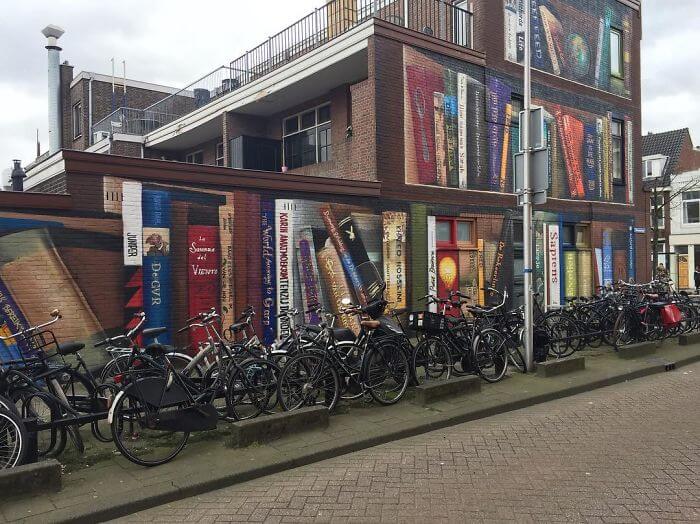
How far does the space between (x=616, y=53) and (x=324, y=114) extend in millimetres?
10004

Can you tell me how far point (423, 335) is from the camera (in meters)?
7.68

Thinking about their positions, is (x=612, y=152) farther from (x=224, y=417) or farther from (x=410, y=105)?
(x=224, y=417)

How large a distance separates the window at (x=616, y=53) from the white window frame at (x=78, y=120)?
2137 cm

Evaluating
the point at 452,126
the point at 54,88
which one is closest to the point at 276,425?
the point at 452,126

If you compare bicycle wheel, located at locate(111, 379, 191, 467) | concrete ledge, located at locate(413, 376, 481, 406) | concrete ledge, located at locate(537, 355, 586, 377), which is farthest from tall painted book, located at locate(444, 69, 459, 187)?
bicycle wheel, located at locate(111, 379, 191, 467)

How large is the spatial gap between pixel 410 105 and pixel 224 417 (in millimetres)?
8086

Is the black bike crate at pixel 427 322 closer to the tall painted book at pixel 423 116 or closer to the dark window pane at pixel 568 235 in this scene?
the tall painted book at pixel 423 116

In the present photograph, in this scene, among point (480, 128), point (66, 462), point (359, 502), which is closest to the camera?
point (359, 502)

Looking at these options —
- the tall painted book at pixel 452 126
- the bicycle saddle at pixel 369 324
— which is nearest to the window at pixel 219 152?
the tall painted book at pixel 452 126

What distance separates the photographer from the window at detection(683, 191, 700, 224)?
34.6m

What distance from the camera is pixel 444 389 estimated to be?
6.92 metres

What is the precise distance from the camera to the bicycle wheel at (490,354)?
7822 millimetres

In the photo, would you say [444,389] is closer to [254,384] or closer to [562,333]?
[254,384]

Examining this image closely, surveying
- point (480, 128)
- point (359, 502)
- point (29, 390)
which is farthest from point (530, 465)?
point (480, 128)
